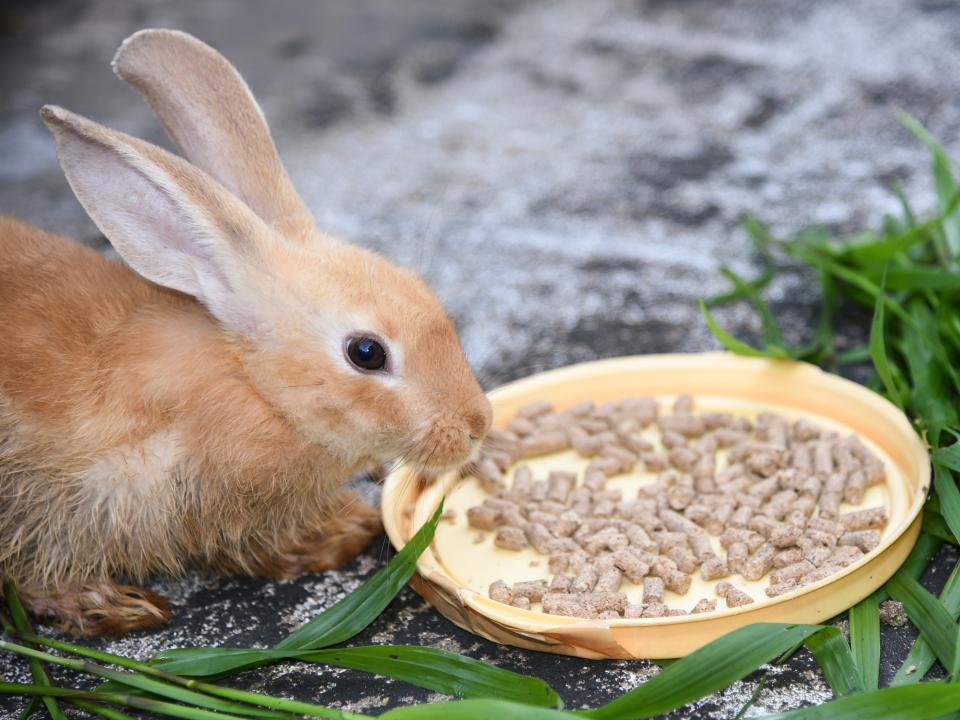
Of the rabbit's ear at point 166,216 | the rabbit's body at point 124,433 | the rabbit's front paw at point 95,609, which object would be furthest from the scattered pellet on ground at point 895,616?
the rabbit's front paw at point 95,609

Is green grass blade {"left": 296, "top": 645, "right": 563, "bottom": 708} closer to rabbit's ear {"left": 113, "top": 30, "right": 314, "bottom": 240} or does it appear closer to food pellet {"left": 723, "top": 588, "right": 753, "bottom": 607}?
food pellet {"left": 723, "top": 588, "right": 753, "bottom": 607}

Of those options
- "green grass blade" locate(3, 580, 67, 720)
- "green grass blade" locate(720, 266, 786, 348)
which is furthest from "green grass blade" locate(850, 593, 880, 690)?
"green grass blade" locate(3, 580, 67, 720)

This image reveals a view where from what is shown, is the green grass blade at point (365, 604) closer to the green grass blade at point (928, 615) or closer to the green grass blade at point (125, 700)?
the green grass blade at point (125, 700)

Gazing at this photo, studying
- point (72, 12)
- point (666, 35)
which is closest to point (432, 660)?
point (666, 35)

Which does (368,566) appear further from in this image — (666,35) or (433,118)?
(666,35)

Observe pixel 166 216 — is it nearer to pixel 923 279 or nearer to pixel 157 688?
pixel 157 688

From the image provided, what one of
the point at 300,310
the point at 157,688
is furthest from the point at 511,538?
the point at 157,688
